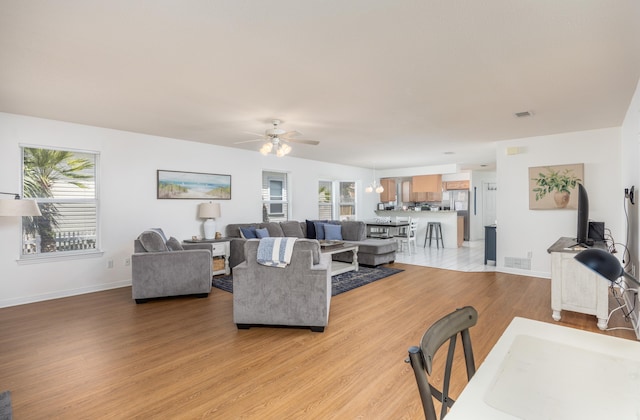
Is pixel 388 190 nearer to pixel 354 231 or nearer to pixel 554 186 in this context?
pixel 354 231

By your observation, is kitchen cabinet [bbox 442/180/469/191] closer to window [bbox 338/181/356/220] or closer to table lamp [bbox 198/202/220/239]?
window [bbox 338/181/356/220]

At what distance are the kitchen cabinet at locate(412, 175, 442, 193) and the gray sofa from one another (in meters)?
3.74

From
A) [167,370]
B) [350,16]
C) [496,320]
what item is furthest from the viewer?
[496,320]

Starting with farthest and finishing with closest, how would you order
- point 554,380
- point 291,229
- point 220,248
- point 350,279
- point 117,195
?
point 291,229
point 220,248
point 350,279
point 117,195
point 554,380

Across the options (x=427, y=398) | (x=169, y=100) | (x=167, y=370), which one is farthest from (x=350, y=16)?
(x=167, y=370)

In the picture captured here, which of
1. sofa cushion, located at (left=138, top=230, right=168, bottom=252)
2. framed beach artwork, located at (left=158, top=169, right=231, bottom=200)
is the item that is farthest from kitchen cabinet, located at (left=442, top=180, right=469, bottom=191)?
sofa cushion, located at (left=138, top=230, right=168, bottom=252)

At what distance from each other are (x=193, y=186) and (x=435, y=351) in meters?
5.43

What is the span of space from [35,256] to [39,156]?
1344 mm

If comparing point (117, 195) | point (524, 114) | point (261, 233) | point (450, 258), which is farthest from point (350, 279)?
point (117, 195)

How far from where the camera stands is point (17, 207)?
3553 mm

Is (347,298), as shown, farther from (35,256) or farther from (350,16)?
(35,256)

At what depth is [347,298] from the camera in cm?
415

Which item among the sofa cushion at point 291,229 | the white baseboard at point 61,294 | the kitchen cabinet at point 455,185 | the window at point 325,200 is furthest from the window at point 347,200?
the white baseboard at point 61,294

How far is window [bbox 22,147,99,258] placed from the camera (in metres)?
4.16
